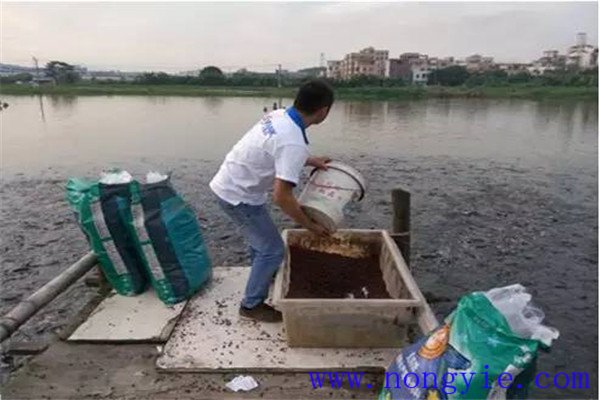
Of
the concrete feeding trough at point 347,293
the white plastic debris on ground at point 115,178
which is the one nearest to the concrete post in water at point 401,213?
the concrete feeding trough at point 347,293

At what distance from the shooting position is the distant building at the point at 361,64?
113m

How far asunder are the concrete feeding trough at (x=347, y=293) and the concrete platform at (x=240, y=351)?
0.28 ft

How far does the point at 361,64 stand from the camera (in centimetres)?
11450

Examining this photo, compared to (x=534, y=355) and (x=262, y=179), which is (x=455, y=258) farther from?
(x=534, y=355)

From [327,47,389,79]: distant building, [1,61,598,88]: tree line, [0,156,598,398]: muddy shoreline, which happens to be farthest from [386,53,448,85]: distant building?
[0,156,598,398]: muddy shoreline

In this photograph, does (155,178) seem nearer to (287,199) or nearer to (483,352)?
(287,199)

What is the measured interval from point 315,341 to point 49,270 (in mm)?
4706

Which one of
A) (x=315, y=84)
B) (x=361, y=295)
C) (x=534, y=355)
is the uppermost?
(x=315, y=84)

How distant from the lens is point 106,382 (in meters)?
3.05

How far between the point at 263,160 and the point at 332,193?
0.57 m

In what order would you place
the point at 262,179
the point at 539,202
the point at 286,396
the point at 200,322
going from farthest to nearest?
the point at 539,202, the point at 200,322, the point at 262,179, the point at 286,396

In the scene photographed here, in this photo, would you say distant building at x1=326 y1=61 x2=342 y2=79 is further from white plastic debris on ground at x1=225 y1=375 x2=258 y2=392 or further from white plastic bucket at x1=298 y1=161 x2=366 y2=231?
white plastic debris on ground at x1=225 y1=375 x2=258 y2=392

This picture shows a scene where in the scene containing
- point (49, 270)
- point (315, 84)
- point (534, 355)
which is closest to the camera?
point (534, 355)

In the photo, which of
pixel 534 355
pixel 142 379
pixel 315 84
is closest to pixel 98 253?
pixel 142 379
